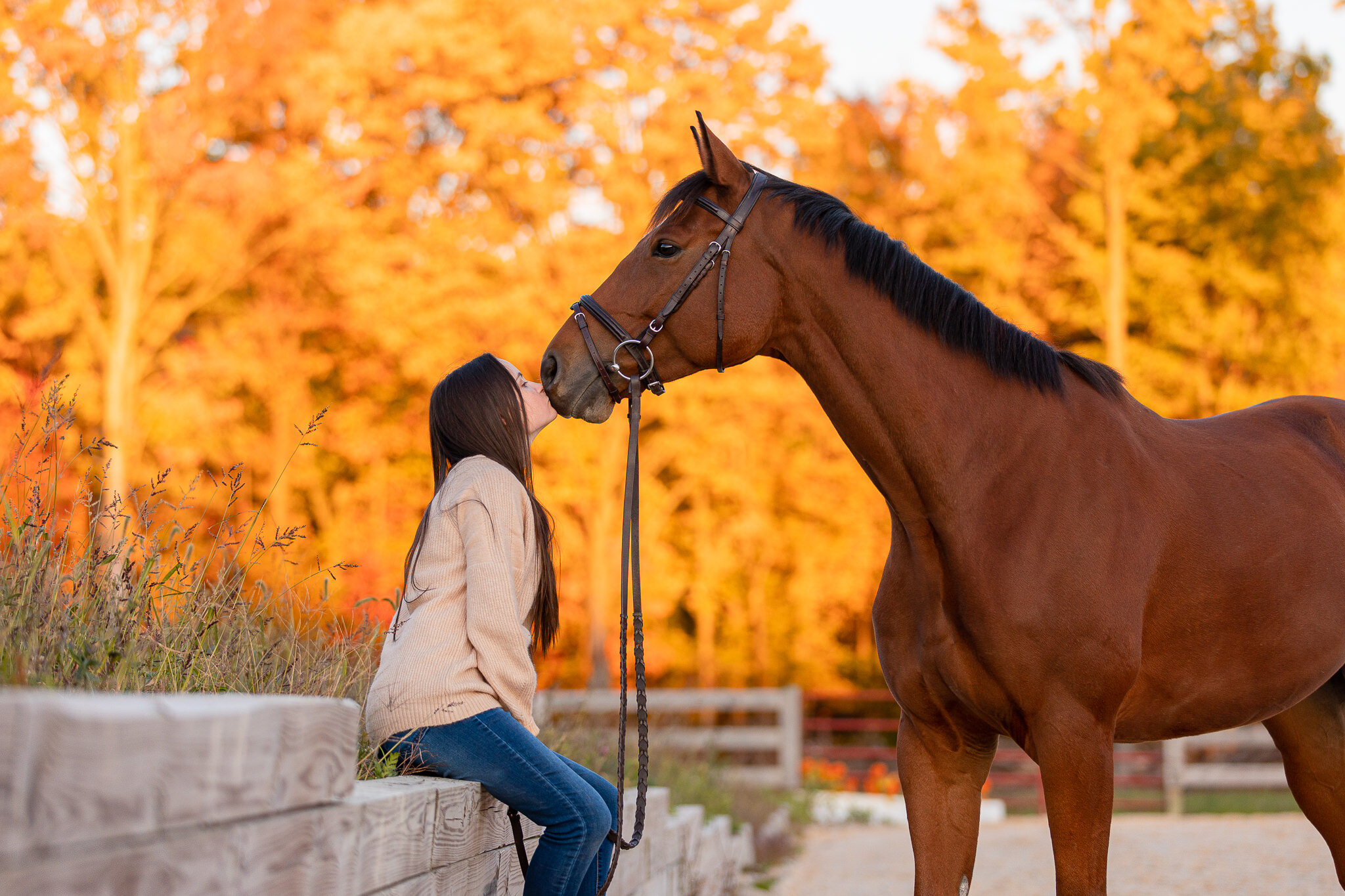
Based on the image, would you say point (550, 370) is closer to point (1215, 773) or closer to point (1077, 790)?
point (1077, 790)

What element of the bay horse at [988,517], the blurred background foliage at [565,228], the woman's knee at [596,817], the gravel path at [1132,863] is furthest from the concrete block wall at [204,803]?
the blurred background foliage at [565,228]

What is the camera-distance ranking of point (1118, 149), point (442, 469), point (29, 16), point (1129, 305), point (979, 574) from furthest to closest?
point (1129, 305) → point (1118, 149) → point (29, 16) → point (442, 469) → point (979, 574)

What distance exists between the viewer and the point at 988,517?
2955mm

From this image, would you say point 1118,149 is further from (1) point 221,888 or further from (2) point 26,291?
A: (1) point 221,888

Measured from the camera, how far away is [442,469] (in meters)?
3.38

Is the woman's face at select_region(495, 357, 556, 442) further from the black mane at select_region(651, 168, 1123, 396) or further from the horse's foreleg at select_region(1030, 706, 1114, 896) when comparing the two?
the horse's foreleg at select_region(1030, 706, 1114, 896)

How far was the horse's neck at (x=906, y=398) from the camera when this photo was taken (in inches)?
119

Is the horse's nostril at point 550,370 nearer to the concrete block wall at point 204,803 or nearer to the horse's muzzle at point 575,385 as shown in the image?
the horse's muzzle at point 575,385

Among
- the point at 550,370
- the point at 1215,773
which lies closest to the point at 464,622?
the point at 550,370

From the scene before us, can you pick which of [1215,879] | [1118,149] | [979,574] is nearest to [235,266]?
[1118,149]

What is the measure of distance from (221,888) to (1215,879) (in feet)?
23.7

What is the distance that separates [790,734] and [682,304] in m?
10.3

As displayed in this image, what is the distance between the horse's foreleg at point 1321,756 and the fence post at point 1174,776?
10011 mm

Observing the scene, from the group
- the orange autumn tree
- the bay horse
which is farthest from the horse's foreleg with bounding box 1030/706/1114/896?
the orange autumn tree
